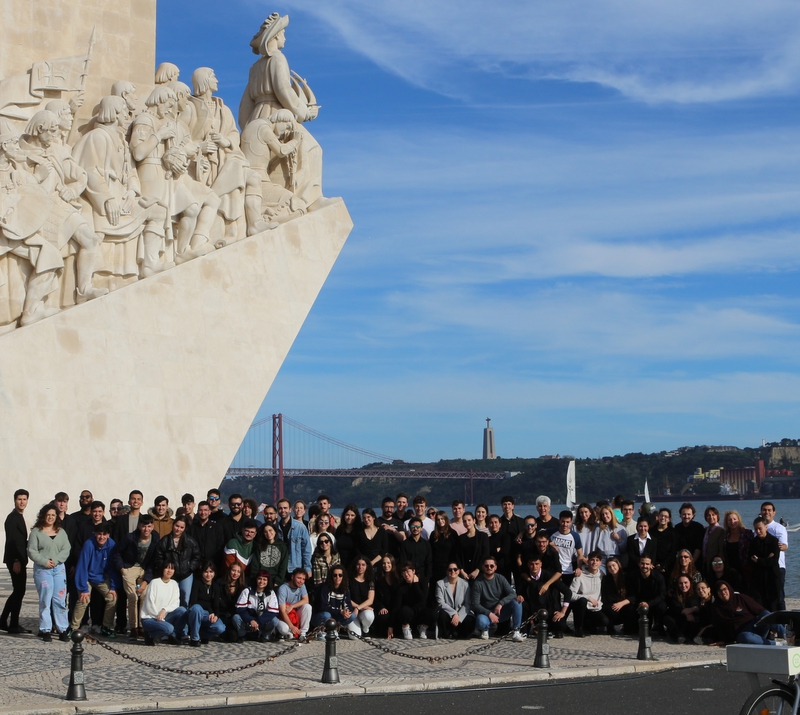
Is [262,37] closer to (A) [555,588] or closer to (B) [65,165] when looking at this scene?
(B) [65,165]

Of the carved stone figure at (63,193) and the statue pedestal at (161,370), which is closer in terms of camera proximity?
the statue pedestal at (161,370)

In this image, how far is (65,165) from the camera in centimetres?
1036

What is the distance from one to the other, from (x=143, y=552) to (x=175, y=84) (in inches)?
244

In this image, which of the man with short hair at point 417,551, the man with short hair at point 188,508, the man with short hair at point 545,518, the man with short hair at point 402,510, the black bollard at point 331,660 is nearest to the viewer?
the black bollard at point 331,660

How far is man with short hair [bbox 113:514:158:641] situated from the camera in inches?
272

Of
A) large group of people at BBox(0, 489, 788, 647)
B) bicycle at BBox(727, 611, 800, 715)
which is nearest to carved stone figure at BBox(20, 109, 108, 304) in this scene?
large group of people at BBox(0, 489, 788, 647)

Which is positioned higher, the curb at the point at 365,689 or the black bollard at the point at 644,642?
the black bollard at the point at 644,642

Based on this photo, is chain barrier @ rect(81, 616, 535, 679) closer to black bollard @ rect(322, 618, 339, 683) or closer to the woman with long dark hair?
black bollard @ rect(322, 618, 339, 683)

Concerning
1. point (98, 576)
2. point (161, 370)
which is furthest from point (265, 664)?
point (161, 370)

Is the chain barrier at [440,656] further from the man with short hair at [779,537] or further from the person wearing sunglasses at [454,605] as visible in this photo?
the man with short hair at [779,537]

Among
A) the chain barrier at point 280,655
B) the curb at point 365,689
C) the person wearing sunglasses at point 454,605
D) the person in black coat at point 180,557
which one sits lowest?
the curb at point 365,689

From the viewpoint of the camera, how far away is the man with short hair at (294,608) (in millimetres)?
6816

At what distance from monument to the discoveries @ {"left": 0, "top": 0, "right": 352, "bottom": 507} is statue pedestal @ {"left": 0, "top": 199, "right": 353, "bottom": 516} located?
1 cm

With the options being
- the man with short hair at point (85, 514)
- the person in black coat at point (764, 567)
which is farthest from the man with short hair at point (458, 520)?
the man with short hair at point (85, 514)
